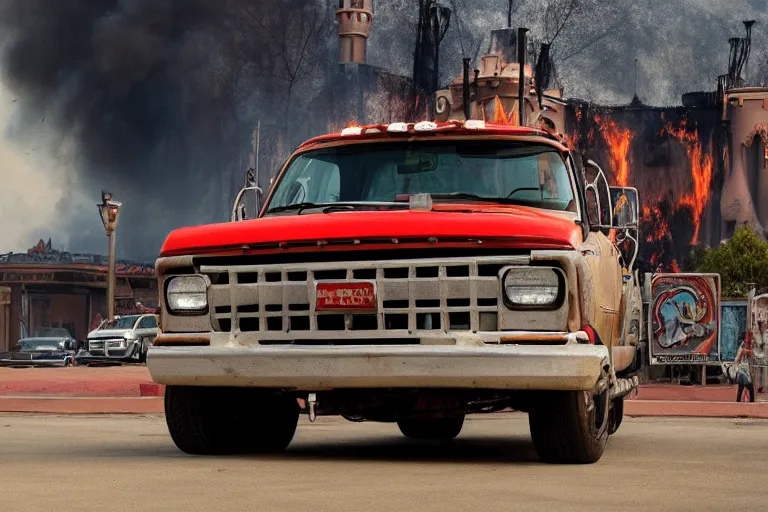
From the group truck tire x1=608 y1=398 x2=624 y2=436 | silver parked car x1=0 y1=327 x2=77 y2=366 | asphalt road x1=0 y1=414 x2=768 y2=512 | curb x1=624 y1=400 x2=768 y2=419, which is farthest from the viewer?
silver parked car x1=0 y1=327 x2=77 y2=366

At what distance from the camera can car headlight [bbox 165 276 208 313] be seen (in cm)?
939

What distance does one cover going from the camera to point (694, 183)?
13112 centimetres

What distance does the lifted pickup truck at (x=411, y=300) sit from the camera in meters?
8.73

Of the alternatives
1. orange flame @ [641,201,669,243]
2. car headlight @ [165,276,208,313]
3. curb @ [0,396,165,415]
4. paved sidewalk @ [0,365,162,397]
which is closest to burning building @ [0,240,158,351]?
paved sidewalk @ [0,365,162,397]

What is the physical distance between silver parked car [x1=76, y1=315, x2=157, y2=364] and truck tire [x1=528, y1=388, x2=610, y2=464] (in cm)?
3308

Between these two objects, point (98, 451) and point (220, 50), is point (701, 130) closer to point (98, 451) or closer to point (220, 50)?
point (220, 50)

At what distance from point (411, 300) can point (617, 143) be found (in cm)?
12393

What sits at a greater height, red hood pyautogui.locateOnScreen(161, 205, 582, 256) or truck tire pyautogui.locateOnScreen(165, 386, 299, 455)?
red hood pyautogui.locateOnScreen(161, 205, 582, 256)

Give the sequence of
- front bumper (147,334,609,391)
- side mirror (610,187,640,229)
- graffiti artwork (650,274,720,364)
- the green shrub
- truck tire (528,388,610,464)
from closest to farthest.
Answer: front bumper (147,334,609,391) → truck tire (528,388,610,464) → side mirror (610,187,640,229) → graffiti artwork (650,274,720,364) → the green shrub

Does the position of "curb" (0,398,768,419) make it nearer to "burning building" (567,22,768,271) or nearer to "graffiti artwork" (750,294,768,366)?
"graffiti artwork" (750,294,768,366)

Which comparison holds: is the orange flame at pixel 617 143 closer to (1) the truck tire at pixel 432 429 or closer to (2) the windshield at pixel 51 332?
(2) the windshield at pixel 51 332

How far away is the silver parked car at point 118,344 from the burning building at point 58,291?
38.3 meters

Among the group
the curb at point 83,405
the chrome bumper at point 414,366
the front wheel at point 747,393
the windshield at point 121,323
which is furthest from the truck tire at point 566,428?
the windshield at point 121,323

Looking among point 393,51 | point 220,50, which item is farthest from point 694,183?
point 220,50
